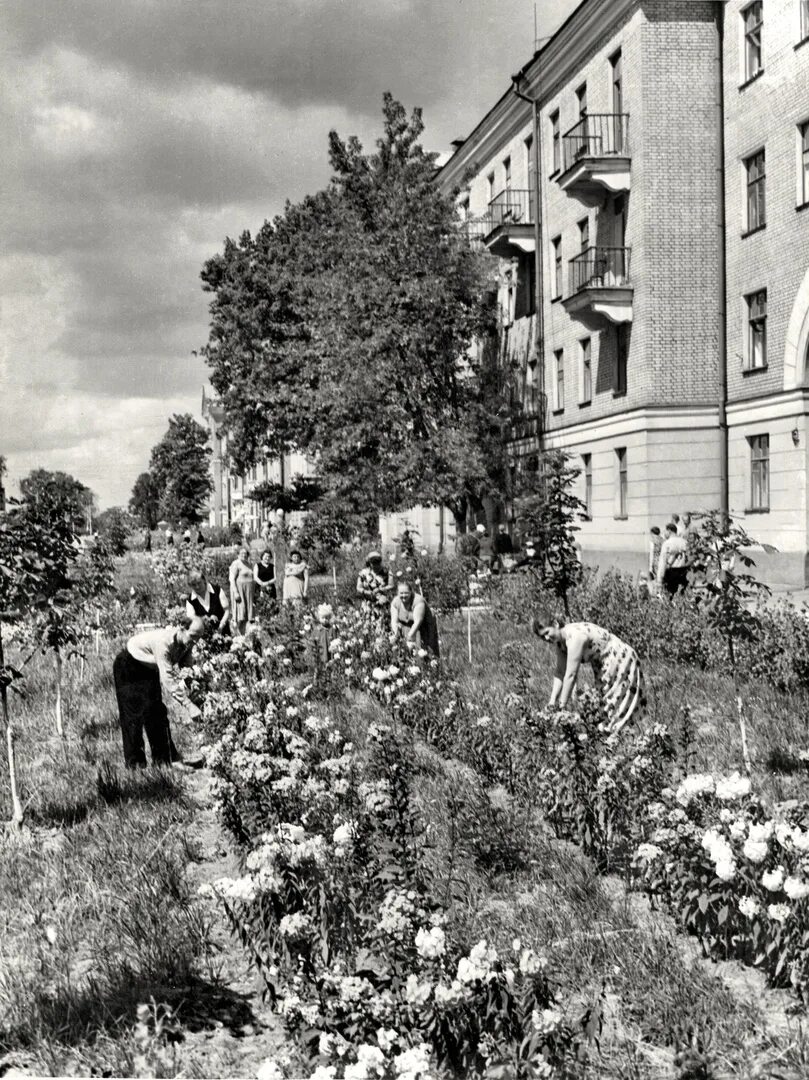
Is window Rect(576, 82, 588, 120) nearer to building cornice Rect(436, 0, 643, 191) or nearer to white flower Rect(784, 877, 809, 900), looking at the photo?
building cornice Rect(436, 0, 643, 191)

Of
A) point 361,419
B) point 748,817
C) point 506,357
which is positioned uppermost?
point 506,357

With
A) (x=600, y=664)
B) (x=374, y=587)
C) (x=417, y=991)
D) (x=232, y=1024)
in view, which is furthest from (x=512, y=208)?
(x=417, y=991)

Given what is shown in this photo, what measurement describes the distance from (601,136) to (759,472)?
361 inches

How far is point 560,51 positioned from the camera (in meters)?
28.0

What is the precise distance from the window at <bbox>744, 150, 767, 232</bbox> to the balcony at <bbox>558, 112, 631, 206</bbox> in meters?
3.03

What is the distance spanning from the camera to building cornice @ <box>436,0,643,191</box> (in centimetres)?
2567

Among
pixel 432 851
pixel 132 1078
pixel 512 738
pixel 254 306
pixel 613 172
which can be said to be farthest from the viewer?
pixel 254 306

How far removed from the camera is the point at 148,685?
8891 mm

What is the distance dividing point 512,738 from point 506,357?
2632 centimetres

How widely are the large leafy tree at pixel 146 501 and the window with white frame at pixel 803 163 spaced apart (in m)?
65.2

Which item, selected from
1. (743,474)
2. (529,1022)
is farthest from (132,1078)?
(743,474)

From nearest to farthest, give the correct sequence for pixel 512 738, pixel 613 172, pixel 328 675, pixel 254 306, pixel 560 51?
1. pixel 512 738
2. pixel 328 675
3. pixel 613 172
4. pixel 560 51
5. pixel 254 306

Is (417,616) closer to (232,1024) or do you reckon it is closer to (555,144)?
(232,1024)

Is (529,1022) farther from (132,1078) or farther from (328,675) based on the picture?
(328,675)
